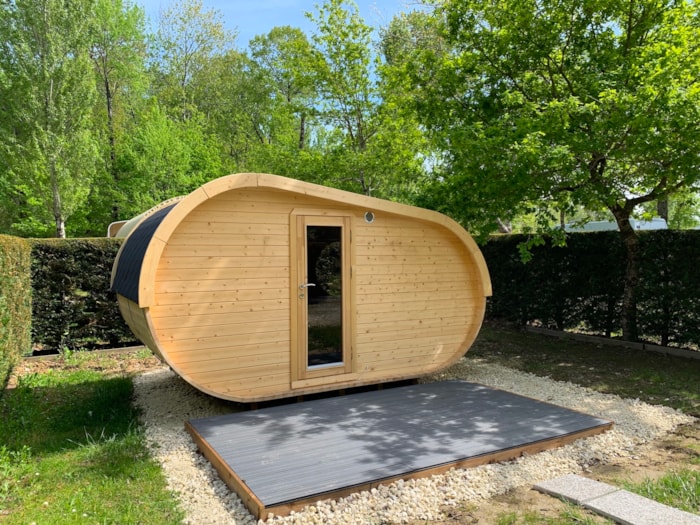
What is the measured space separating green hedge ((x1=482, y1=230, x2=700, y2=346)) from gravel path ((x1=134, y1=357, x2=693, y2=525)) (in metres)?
3.18

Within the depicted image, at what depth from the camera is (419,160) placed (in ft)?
44.0

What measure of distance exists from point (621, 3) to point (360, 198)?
548cm

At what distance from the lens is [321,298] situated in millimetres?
6461

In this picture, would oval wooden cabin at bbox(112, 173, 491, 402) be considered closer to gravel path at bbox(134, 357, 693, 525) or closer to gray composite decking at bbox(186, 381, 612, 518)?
gray composite decking at bbox(186, 381, 612, 518)

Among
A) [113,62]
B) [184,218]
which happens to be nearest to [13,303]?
[184,218]

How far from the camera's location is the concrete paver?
3.36m

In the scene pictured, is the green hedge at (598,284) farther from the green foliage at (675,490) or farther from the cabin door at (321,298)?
the cabin door at (321,298)

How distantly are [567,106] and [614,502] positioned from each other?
5.75 meters

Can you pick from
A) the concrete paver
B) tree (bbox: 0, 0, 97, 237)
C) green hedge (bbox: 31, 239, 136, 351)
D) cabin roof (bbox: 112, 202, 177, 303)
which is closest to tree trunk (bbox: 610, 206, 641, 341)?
the concrete paver

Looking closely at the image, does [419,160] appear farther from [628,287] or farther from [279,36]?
[279,36]

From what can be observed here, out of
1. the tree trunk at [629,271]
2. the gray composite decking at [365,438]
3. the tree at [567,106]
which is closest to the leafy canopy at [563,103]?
the tree at [567,106]

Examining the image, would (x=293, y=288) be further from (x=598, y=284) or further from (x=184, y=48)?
(x=184, y=48)

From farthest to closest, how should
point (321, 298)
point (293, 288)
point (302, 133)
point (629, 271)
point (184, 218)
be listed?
point (302, 133)
point (629, 271)
point (321, 298)
point (293, 288)
point (184, 218)

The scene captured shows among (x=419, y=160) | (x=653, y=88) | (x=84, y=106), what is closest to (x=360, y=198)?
(x=653, y=88)
